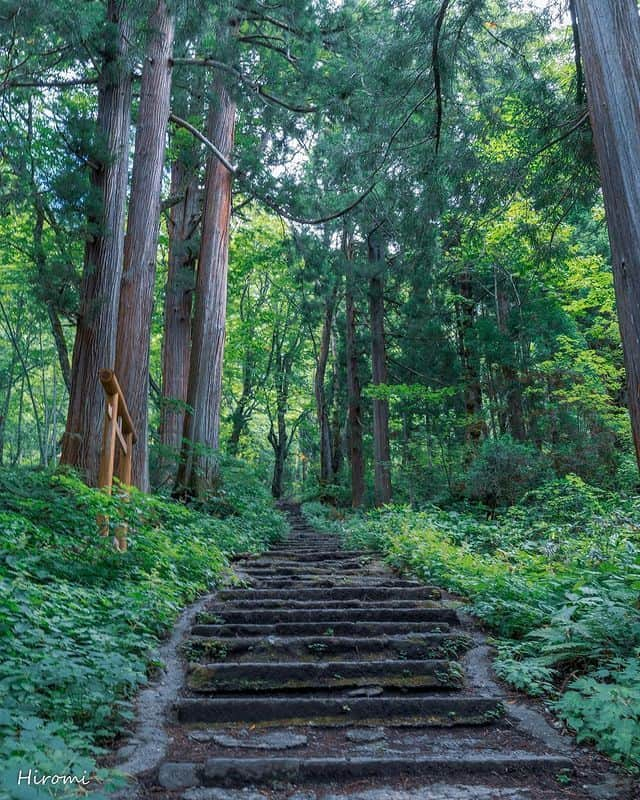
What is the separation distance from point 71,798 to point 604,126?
4921mm

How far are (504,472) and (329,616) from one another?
8.07 meters

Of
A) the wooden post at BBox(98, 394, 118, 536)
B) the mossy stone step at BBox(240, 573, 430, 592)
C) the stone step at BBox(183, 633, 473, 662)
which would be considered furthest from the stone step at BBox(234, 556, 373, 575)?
the stone step at BBox(183, 633, 473, 662)

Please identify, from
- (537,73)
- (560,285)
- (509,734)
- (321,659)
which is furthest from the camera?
(560,285)

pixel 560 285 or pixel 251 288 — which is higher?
pixel 251 288

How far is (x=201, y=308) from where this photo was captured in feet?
35.2

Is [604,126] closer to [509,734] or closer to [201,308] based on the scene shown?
[509,734]

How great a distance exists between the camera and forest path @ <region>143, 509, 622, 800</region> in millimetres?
2633

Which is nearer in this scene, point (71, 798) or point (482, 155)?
point (71, 798)

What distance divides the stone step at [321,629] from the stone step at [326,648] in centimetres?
23

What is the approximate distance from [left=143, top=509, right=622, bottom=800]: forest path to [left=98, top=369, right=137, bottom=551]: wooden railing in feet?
3.58

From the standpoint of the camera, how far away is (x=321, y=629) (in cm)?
462

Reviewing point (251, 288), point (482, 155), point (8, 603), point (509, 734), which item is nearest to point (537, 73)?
point (482, 155)

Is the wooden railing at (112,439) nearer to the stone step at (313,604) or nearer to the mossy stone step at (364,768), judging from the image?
the stone step at (313,604)

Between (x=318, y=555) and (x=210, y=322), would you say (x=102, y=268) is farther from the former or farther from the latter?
(x=318, y=555)
